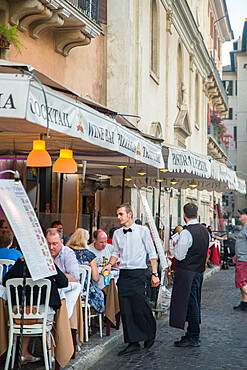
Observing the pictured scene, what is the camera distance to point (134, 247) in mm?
8016

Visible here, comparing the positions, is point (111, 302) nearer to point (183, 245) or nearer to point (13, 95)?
point (183, 245)

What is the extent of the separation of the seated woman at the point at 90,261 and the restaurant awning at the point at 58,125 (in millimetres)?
1310

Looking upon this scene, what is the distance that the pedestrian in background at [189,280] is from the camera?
27.1 feet

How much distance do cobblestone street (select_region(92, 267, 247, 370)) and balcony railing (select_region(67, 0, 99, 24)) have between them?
23.6 ft

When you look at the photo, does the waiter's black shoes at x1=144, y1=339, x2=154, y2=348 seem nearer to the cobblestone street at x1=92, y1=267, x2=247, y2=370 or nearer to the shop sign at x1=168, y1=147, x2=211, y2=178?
the cobblestone street at x1=92, y1=267, x2=247, y2=370

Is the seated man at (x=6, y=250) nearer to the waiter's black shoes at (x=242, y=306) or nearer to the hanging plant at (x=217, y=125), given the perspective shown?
the waiter's black shoes at (x=242, y=306)

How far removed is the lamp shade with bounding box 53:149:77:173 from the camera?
1123cm

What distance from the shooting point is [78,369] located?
6.87 m

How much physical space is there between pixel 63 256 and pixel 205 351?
2199 millimetres

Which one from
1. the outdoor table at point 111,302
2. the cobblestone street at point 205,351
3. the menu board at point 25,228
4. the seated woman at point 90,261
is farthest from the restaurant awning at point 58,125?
the cobblestone street at point 205,351

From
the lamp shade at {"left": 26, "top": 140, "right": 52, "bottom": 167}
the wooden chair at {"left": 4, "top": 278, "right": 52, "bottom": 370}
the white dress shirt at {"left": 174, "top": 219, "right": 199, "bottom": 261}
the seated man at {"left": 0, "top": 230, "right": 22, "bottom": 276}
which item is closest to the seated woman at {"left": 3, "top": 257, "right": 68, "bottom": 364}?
the wooden chair at {"left": 4, "top": 278, "right": 52, "bottom": 370}

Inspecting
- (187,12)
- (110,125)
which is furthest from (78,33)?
(187,12)

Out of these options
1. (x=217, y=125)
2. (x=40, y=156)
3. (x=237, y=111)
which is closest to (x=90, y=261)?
(x=40, y=156)

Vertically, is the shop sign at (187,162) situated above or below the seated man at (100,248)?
above
